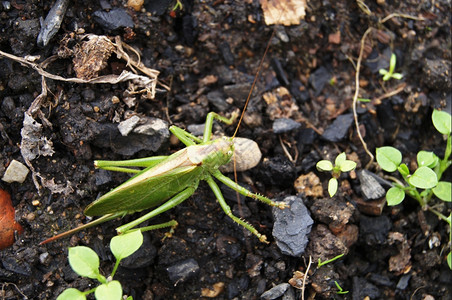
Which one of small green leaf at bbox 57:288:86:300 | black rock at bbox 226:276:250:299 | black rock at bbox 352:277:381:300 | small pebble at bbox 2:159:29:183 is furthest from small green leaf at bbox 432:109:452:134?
small pebble at bbox 2:159:29:183

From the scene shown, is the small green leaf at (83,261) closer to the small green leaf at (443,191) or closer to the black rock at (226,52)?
the black rock at (226,52)

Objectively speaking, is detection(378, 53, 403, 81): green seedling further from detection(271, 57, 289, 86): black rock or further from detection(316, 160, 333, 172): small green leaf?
detection(316, 160, 333, 172): small green leaf

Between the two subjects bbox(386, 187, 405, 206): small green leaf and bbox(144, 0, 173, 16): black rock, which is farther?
bbox(144, 0, 173, 16): black rock

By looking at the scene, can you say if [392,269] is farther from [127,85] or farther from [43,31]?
[43,31]

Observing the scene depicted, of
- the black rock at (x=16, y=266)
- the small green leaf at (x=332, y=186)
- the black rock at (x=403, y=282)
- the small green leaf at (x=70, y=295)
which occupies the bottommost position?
the black rock at (x=403, y=282)

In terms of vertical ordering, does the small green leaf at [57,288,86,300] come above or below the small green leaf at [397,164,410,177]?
above

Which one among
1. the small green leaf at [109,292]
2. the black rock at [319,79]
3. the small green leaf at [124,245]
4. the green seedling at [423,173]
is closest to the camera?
the small green leaf at [109,292]

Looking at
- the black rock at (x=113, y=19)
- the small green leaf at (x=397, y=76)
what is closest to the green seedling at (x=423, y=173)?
the small green leaf at (x=397, y=76)

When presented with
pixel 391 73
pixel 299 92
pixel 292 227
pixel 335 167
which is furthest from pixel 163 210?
pixel 391 73
